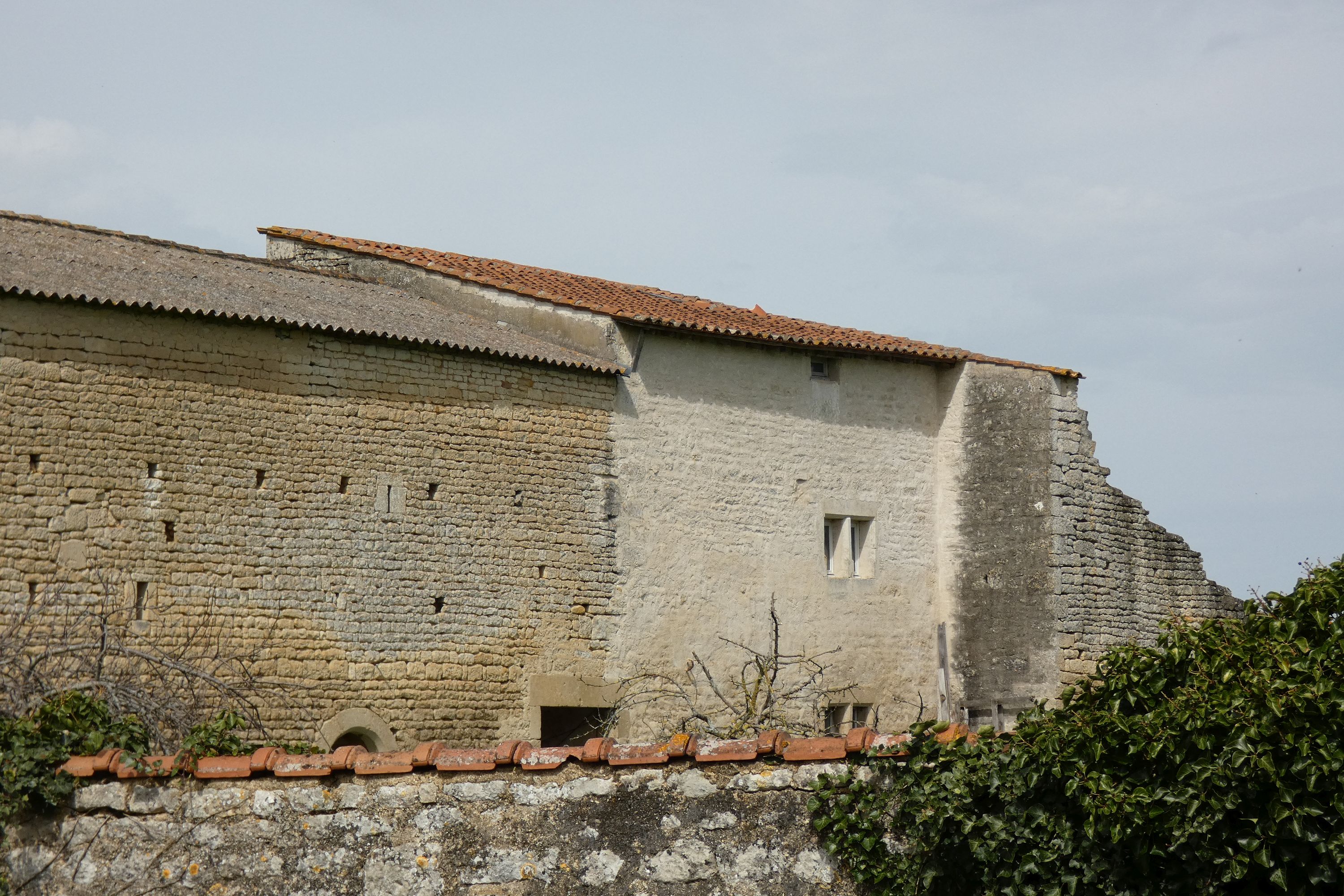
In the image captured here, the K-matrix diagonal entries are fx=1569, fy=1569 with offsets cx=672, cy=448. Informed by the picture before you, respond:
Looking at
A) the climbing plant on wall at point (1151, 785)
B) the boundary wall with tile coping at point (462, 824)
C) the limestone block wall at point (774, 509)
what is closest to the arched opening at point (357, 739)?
the limestone block wall at point (774, 509)

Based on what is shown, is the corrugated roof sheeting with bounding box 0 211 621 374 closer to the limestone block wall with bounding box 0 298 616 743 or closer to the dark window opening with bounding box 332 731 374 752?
the limestone block wall with bounding box 0 298 616 743

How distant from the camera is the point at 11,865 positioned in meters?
6.35

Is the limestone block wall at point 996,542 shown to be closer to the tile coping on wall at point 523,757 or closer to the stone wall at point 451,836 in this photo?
the tile coping on wall at point 523,757

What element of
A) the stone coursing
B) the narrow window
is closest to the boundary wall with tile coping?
the narrow window

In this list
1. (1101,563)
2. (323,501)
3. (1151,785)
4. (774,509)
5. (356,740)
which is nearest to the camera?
(1151,785)

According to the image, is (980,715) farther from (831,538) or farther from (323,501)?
(323,501)

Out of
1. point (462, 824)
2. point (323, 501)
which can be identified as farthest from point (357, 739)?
point (462, 824)

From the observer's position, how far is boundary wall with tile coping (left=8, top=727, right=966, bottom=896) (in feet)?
20.4

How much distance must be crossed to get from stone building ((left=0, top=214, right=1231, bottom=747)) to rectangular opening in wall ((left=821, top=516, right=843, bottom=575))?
0.15 ft

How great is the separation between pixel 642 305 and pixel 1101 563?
5.88 meters

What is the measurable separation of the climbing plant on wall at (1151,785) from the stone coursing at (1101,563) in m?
10.7

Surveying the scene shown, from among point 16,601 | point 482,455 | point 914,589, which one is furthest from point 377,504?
point 914,589

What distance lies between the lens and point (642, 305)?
17016mm

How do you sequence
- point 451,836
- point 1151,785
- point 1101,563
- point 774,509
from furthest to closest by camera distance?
point 1101,563 → point 774,509 → point 451,836 → point 1151,785
